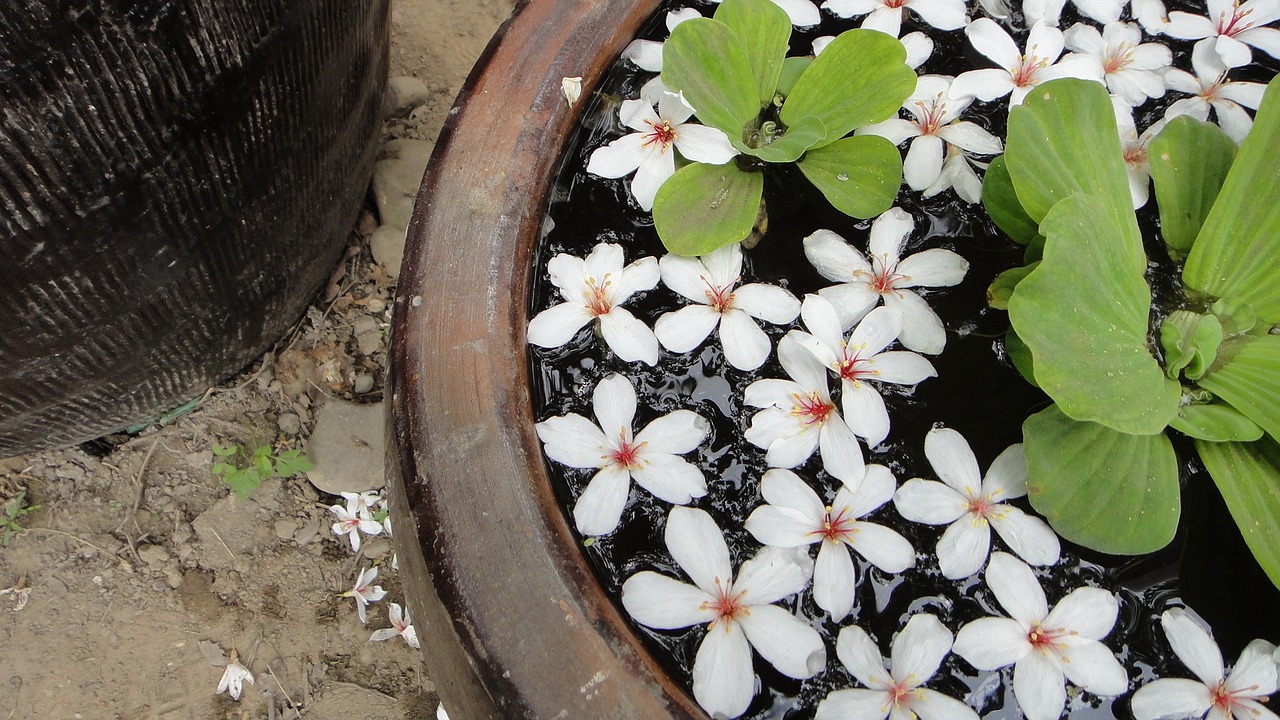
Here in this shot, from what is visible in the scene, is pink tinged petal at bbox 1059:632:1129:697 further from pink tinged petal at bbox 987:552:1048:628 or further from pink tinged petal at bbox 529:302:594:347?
pink tinged petal at bbox 529:302:594:347

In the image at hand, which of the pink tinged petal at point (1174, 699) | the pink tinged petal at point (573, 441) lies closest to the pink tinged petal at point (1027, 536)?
the pink tinged petal at point (1174, 699)

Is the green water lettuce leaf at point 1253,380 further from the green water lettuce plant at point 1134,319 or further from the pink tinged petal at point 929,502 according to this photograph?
the pink tinged petal at point 929,502

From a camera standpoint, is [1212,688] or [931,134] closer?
[1212,688]

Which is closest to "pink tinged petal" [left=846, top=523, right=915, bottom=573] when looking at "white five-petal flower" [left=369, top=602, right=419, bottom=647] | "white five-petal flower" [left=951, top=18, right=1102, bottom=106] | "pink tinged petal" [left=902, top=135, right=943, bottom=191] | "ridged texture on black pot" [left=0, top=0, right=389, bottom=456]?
"pink tinged petal" [left=902, top=135, right=943, bottom=191]

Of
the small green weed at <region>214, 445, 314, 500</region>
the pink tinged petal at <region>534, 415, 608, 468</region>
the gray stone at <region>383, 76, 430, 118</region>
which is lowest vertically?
the small green weed at <region>214, 445, 314, 500</region>

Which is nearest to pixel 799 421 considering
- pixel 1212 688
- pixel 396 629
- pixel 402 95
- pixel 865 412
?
pixel 865 412

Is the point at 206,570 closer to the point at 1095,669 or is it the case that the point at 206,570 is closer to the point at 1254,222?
the point at 1095,669
